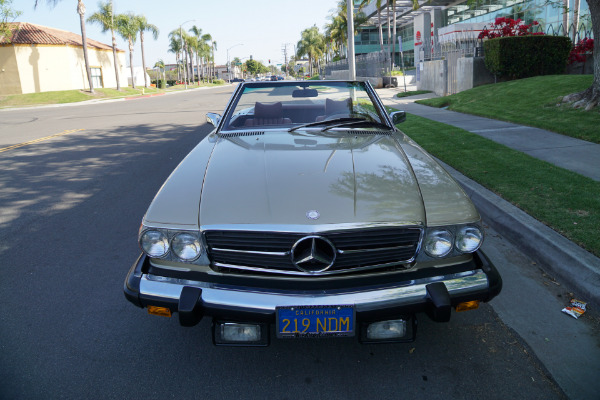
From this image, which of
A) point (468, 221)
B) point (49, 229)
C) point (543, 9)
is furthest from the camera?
point (543, 9)

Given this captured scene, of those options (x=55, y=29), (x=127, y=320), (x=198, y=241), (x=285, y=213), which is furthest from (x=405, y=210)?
(x=55, y=29)

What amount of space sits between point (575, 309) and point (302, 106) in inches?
109

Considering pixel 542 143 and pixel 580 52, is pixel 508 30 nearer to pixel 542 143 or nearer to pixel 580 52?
pixel 580 52

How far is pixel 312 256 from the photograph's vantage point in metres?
2.35

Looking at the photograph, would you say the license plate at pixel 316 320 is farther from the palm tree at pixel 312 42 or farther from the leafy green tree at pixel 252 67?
the leafy green tree at pixel 252 67

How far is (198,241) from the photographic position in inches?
96.7

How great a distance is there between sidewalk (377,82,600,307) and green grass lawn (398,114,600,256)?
128mm

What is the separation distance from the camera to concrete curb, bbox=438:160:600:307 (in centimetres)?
335

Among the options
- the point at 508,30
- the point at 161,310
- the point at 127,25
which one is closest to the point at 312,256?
Answer: the point at 161,310

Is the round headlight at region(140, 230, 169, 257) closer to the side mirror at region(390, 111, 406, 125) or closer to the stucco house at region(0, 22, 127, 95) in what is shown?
the side mirror at region(390, 111, 406, 125)

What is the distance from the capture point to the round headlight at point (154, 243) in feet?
8.23

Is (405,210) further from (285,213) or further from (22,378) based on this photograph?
(22,378)

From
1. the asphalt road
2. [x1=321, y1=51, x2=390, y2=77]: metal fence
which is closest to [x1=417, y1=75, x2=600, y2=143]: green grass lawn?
the asphalt road

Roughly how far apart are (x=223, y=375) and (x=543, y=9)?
3084 cm
